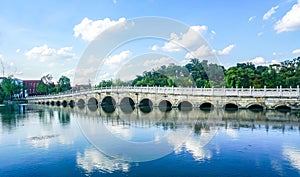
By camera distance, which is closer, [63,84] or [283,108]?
[283,108]

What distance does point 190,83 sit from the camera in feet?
109

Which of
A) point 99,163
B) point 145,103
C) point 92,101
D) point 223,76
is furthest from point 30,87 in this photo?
point 99,163

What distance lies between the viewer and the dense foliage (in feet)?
96.8

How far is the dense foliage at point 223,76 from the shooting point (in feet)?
96.8

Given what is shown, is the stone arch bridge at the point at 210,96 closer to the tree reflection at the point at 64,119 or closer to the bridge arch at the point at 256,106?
the bridge arch at the point at 256,106

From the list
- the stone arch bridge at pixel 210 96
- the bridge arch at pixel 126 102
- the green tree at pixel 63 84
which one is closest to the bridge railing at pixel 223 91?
the stone arch bridge at pixel 210 96

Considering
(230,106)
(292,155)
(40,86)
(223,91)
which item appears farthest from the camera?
(40,86)

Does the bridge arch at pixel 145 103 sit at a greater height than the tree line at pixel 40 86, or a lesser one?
lesser

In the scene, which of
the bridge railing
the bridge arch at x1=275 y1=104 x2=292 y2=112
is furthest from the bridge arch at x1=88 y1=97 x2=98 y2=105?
the bridge arch at x1=275 y1=104 x2=292 y2=112

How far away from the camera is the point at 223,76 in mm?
32844

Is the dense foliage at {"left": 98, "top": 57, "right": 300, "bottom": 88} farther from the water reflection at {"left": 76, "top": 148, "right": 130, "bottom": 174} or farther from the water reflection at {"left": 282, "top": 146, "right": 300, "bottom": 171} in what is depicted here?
the water reflection at {"left": 76, "top": 148, "right": 130, "bottom": 174}

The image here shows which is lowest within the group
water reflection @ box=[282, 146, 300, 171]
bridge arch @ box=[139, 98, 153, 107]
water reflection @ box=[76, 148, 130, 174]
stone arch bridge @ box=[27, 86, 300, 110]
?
water reflection @ box=[76, 148, 130, 174]

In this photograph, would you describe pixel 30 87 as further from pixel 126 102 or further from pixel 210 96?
pixel 210 96

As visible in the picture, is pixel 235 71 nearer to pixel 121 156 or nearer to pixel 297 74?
pixel 297 74
